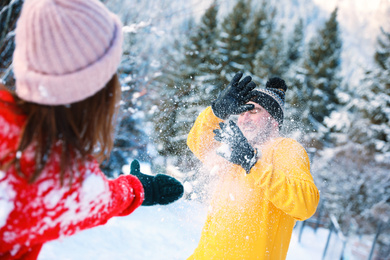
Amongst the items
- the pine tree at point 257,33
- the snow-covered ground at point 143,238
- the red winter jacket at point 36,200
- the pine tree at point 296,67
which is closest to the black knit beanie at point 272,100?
the snow-covered ground at point 143,238

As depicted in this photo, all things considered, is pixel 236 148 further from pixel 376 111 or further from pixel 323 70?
pixel 323 70

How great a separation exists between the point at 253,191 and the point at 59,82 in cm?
123

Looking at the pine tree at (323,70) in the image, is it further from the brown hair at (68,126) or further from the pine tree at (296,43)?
the brown hair at (68,126)

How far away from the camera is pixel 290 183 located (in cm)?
140

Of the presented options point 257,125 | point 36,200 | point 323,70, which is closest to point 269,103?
point 257,125

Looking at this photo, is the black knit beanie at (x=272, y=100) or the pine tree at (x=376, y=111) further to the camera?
the pine tree at (x=376, y=111)

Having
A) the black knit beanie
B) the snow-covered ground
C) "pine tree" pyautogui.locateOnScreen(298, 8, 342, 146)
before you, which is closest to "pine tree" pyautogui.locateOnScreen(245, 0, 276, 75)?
"pine tree" pyautogui.locateOnScreen(298, 8, 342, 146)

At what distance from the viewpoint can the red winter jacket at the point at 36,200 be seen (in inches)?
25.7

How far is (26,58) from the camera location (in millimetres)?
674

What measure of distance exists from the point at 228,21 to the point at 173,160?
1176cm

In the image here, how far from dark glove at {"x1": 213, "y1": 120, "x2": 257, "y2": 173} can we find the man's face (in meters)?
0.22

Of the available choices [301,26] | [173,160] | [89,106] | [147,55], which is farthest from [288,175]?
[301,26]

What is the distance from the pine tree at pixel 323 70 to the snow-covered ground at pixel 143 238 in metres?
12.5

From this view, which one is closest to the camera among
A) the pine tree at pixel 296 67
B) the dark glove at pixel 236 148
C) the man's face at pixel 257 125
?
the dark glove at pixel 236 148
